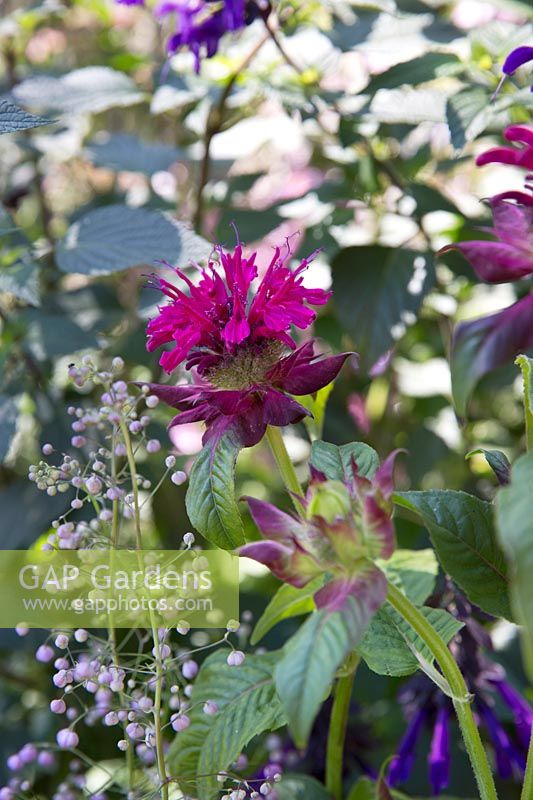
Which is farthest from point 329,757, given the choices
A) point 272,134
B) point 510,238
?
point 272,134

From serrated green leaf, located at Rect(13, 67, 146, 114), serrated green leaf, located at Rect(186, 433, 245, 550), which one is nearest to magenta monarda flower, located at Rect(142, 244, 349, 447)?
serrated green leaf, located at Rect(186, 433, 245, 550)

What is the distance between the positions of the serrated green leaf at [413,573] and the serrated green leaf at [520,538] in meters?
0.20

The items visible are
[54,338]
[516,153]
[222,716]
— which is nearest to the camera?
[516,153]

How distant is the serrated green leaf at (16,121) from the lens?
437 mm

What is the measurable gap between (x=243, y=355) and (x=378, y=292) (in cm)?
35

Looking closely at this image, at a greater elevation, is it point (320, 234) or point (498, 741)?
point (320, 234)

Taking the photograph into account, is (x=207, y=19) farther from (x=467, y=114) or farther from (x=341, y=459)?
(x=341, y=459)

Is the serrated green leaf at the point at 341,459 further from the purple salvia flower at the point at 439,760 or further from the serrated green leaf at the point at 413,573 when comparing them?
the purple salvia flower at the point at 439,760

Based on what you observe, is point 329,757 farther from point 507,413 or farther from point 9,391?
point 507,413

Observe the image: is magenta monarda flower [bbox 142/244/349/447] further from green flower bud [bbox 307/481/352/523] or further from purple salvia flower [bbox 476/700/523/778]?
purple salvia flower [bbox 476/700/523/778]

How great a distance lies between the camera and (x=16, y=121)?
44 cm

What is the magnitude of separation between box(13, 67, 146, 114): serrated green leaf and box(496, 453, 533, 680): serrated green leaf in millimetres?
599

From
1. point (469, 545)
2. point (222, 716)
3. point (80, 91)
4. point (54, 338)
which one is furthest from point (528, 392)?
point (80, 91)

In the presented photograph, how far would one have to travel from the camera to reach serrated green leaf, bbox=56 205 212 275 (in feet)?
1.91
